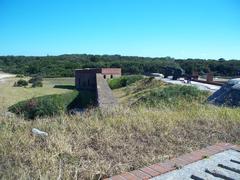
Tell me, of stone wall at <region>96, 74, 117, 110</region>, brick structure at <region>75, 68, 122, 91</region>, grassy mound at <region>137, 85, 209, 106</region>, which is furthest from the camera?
brick structure at <region>75, 68, 122, 91</region>

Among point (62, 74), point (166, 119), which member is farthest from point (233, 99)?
point (62, 74)

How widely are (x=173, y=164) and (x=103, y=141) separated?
0.99 m

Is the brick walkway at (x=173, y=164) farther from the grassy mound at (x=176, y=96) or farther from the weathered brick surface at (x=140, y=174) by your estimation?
the grassy mound at (x=176, y=96)

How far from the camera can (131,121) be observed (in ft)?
14.7

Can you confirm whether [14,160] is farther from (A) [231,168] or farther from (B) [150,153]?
(A) [231,168]

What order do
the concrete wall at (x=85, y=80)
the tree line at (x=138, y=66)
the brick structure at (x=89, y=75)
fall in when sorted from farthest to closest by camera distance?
the brick structure at (x=89, y=75), the concrete wall at (x=85, y=80), the tree line at (x=138, y=66)

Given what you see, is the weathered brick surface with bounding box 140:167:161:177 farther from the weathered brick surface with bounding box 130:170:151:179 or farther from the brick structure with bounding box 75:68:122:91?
the brick structure with bounding box 75:68:122:91

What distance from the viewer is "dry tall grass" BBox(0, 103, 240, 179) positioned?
2.78m

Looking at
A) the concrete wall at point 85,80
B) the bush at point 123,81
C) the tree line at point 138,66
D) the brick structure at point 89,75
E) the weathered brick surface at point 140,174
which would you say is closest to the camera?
the weathered brick surface at point 140,174

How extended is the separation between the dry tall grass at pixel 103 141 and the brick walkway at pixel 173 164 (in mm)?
145

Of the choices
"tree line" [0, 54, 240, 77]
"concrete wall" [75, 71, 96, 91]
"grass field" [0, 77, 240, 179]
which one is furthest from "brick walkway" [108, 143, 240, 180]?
"concrete wall" [75, 71, 96, 91]

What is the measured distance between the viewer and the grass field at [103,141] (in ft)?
9.11

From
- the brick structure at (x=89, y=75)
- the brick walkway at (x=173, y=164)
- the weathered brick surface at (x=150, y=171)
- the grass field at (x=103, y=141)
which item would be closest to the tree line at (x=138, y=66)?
the brick structure at (x=89, y=75)

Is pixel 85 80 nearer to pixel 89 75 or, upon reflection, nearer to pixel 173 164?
pixel 89 75
